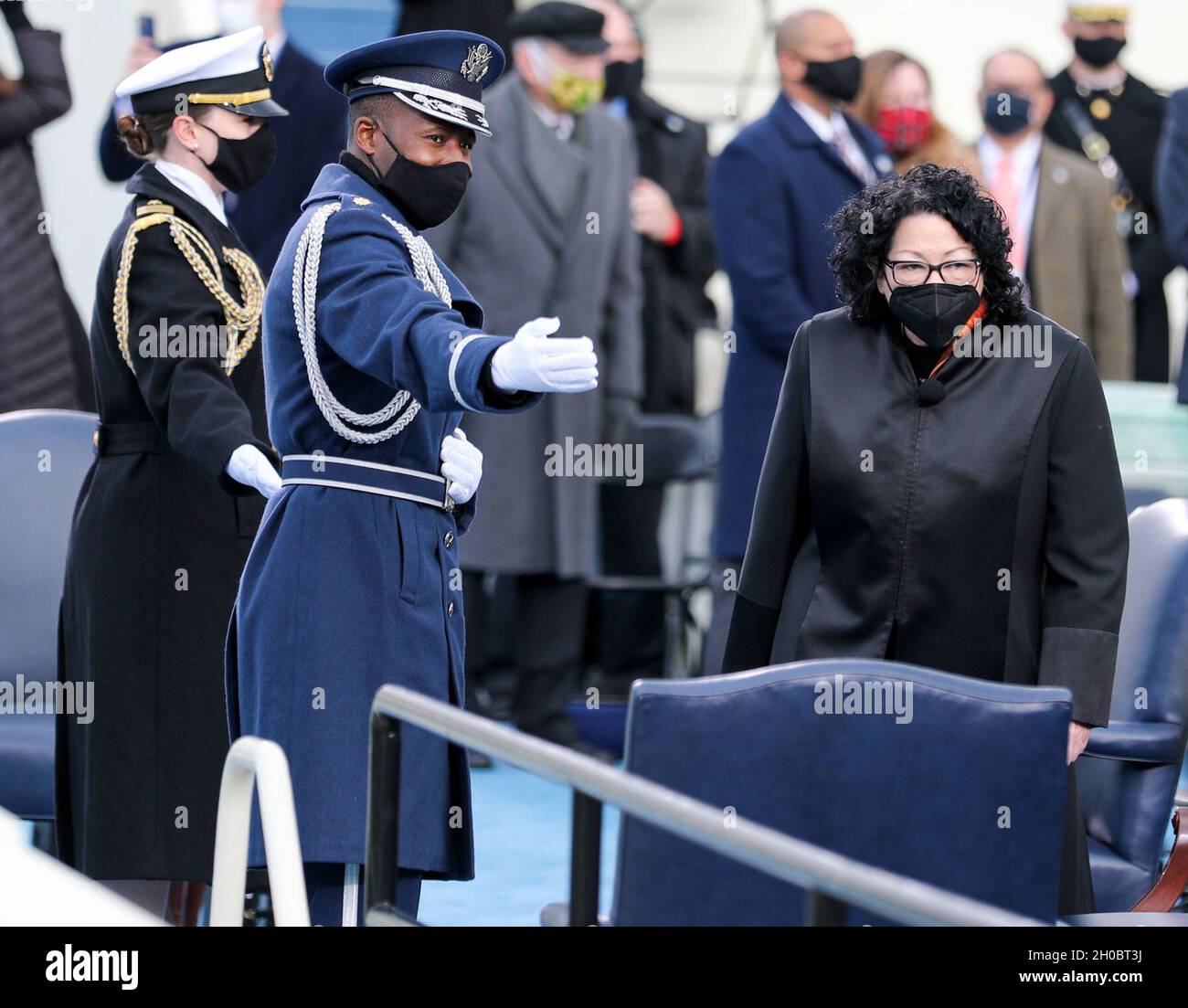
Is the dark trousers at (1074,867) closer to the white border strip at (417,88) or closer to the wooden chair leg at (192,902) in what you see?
the white border strip at (417,88)

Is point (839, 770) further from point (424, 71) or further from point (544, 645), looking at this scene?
point (544, 645)

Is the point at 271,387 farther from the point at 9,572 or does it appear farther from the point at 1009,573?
the point at 9,572

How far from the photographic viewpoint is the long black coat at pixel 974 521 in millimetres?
3207

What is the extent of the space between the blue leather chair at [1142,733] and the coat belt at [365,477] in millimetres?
1301

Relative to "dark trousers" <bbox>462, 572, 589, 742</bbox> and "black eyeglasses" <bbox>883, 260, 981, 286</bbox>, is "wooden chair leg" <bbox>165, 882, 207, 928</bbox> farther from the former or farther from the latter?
"dark trousers" <bbox>462, 572, 589, 742</bbox>

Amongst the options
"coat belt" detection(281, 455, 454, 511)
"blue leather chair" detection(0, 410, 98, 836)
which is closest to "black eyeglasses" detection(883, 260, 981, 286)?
"coat belt" detection(281, 455, 454, 511)

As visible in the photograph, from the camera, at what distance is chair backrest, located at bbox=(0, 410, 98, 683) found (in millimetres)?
4715

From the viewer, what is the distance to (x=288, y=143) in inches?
250

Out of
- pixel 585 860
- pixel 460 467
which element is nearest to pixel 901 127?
pixel 460 467

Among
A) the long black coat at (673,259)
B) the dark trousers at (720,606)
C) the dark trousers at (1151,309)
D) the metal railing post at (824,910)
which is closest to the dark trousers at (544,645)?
the dark trousers at (720,606)

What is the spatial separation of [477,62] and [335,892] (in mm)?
1256

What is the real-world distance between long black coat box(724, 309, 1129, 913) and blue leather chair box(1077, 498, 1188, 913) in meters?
0.43

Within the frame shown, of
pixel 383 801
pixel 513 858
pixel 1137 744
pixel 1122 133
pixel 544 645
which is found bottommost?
pixel 513 858

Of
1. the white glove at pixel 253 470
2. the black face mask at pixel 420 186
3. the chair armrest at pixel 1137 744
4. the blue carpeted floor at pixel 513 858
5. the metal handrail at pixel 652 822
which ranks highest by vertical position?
the black face mask at pixel 420 186
